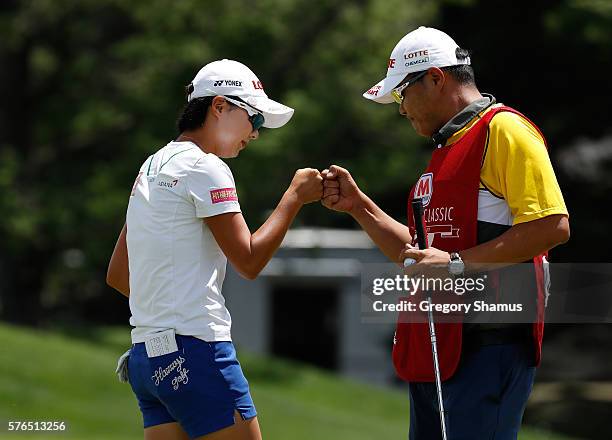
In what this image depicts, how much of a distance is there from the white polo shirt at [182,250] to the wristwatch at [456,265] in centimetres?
73

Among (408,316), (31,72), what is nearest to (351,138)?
(31,72)

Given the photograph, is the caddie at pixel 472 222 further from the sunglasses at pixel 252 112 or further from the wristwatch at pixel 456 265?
the sunglasses at pixel 252 112

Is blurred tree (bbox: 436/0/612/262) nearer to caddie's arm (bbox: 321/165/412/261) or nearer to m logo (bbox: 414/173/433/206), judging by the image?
caddie's arm (bbox: 321/165/412/261)

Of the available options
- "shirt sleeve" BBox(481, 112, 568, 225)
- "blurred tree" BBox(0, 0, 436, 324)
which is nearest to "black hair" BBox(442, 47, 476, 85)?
"shirt sleeve" BBox(481, 112, 568, 225)

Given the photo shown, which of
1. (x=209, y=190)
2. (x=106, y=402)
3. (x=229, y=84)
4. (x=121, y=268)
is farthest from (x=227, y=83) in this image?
(x=106, y=402)

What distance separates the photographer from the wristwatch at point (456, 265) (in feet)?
12.4

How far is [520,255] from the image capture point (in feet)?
12.2

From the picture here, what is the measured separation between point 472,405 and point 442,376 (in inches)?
5.5

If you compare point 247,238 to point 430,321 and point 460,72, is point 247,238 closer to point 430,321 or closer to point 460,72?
point 430,321

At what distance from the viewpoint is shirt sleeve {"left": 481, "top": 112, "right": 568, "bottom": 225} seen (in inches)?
145

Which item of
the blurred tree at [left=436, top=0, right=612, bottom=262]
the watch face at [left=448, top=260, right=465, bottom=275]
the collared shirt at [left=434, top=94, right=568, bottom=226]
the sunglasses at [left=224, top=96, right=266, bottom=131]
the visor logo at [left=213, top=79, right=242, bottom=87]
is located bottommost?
the watch face at [left=448, top=260, right=465, bottom=275]

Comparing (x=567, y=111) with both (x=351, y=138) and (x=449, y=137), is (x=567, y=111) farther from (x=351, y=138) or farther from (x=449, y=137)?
(x=449, y=137)

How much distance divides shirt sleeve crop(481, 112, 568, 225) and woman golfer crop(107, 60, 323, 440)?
0.74 m

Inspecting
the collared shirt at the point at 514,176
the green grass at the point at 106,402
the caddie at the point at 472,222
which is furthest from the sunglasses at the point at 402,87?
the green grass at the point at 106,402
